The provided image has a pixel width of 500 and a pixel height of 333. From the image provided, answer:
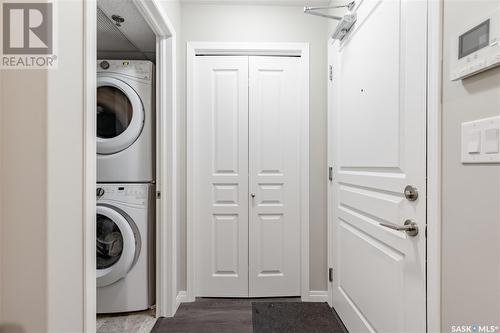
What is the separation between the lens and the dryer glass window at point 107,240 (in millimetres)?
2014

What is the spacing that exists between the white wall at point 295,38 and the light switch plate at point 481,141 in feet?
4.66

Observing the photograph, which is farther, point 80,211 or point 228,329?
point 228,329

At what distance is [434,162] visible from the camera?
1.00 m

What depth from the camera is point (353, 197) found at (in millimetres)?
1696

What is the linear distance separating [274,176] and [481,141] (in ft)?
5.21

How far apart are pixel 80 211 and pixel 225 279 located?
1635 millimetres

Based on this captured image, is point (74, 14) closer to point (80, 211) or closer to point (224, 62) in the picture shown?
point (80, 211)

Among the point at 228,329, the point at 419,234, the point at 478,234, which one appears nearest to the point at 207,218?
the point at 228,329

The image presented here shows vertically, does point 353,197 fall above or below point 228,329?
above

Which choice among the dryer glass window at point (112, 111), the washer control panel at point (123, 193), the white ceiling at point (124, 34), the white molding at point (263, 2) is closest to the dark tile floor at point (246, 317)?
the washer control panel at point (123, 193)

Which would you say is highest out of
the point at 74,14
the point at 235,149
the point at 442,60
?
the point at 74,14

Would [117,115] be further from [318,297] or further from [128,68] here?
[318,297]

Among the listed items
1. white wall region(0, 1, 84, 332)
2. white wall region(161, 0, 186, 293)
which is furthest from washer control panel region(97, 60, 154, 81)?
white wall region(0, 1, 84, 332)

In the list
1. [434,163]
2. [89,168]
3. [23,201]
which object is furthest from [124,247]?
[434,163]
